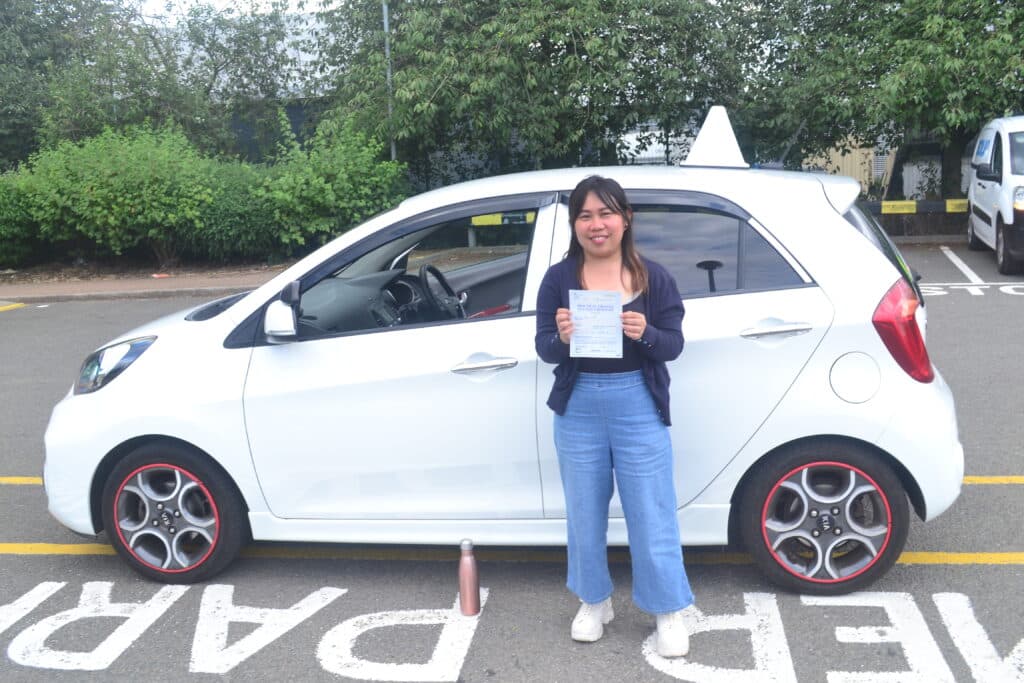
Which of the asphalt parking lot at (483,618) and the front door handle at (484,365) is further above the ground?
the front door handle at (484,365)

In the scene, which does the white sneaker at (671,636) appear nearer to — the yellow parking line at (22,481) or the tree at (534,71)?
the yellow parking line at (22,481)

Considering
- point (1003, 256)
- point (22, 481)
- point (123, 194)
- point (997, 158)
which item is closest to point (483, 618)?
point (22, 481)

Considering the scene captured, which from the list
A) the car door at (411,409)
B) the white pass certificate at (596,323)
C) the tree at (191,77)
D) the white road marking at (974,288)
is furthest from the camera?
the tree at (191,77)

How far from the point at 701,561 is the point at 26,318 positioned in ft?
37.6

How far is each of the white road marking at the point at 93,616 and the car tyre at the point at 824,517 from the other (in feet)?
7.92

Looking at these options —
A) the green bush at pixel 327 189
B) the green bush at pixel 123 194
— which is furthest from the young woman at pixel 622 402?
the green bush at pixel 123 194

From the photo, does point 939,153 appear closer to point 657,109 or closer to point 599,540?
point 657,109

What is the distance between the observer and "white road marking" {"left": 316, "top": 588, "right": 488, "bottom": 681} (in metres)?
4.00

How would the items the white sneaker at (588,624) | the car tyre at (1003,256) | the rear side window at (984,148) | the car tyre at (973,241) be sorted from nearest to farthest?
the white sneaker at (588,624) < the car tyre at (1003,256) < the rear side window at (984,148) < the car tyre at (973,241)

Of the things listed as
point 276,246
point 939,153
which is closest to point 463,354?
point 276,246

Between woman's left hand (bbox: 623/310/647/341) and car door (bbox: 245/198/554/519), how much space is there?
2.21 ft

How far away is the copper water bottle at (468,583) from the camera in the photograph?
4.27 m

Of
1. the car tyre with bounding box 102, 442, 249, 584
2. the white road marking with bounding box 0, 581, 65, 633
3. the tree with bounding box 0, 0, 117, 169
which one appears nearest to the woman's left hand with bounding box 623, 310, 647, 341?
the car tyre with bounding box 102, 442, 249, 584

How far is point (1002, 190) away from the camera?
1299 centimetres
